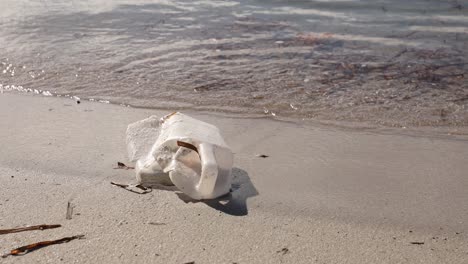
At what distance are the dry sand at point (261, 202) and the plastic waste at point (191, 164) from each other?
0.23 ft

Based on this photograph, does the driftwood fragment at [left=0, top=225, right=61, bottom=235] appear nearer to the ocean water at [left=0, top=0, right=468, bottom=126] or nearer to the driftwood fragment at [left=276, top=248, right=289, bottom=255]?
the driftwood fragment at [left=276, top=248, right=289, bottom=255]

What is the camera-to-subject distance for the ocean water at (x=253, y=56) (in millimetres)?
4094

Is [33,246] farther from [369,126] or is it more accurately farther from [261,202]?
[369,126]

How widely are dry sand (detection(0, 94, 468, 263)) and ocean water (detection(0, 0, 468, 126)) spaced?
0.71 metres

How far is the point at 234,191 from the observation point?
2525 mm

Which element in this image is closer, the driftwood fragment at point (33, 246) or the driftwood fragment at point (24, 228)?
the driftwood fragment at point (33, 246)

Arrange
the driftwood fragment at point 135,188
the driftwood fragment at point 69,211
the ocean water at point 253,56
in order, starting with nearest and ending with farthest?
the driftwood fragment at point 69,211 → the driftwood fragment at point 135,188 → the ocean water at point 253,56

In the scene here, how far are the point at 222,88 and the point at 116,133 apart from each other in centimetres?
128

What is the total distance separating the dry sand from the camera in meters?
2.05

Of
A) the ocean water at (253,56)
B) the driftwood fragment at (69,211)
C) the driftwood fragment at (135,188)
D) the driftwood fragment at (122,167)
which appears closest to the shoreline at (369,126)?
the ocean water at (253,56)

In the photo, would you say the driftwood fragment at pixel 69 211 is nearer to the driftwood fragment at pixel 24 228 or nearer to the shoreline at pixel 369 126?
the driftwood fragment at pixel 24 228

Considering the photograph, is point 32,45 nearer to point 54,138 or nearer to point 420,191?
point 54,138

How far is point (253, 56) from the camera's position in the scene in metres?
5.22

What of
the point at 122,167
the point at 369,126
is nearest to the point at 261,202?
the point at 122,167
